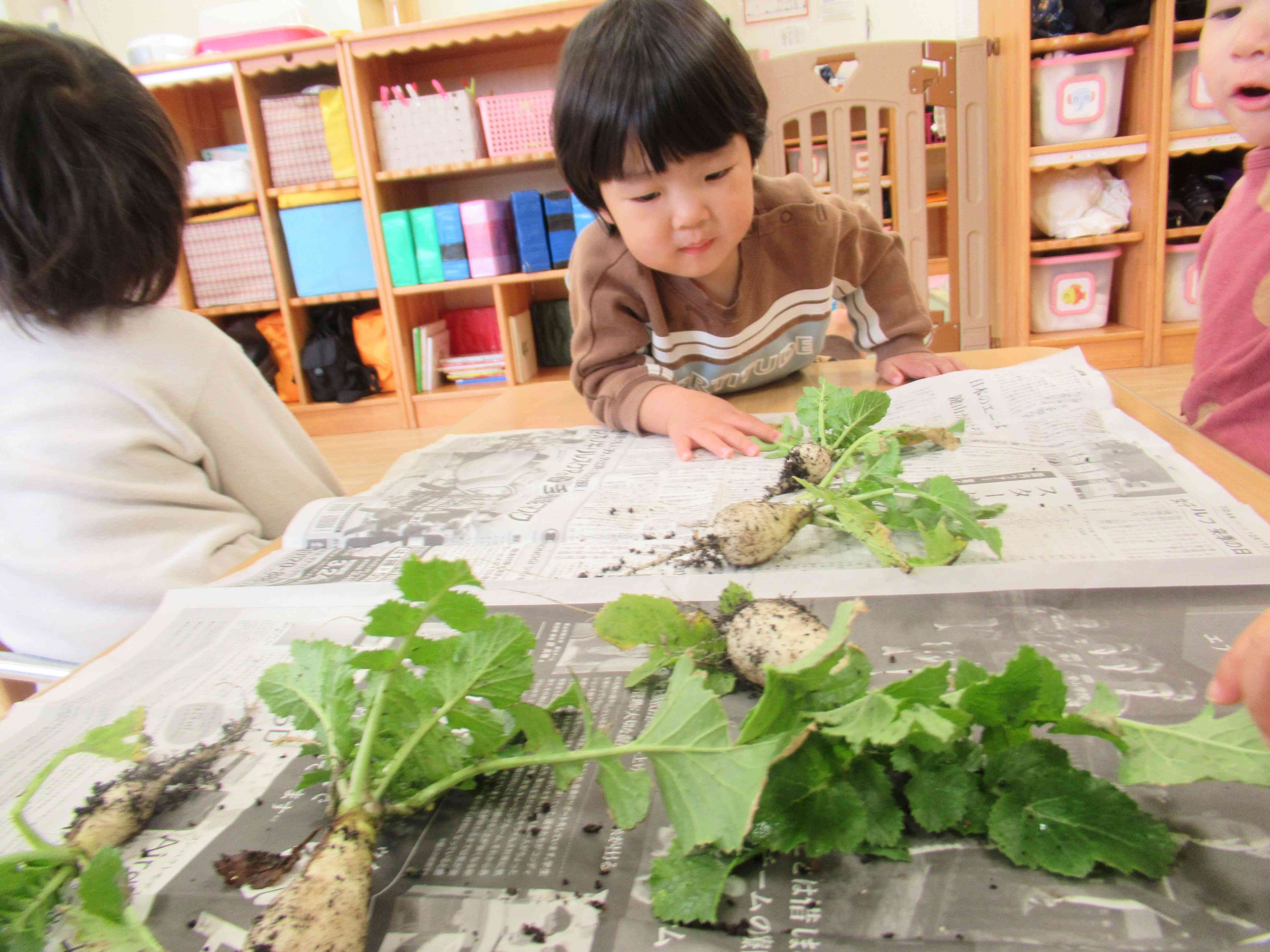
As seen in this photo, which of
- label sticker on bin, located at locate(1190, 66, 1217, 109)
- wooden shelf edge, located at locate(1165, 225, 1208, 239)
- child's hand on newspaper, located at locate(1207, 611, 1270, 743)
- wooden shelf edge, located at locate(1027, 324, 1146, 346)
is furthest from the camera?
wooden shelf edge, located at locate(1027, 324, 1146, 346)

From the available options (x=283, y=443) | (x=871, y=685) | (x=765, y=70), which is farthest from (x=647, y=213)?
(x=765, y=70)

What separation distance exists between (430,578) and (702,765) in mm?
150

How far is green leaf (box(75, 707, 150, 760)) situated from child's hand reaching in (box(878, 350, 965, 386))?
920mm

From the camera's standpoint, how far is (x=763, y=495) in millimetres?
708

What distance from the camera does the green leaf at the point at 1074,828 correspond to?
0.91 ft

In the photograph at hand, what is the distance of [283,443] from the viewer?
0.90 meters

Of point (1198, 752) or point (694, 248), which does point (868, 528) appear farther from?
point (694, 248)

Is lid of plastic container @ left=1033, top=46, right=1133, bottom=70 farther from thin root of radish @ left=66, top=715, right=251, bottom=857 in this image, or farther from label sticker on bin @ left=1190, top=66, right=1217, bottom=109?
thin root of radish @ left=66, top=715, right=251, bottom=857

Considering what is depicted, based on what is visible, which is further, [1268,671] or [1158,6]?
[1158,6]

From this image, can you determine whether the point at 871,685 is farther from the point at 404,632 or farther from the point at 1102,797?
the point at 404,632

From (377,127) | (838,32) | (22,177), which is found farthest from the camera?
(838,32)

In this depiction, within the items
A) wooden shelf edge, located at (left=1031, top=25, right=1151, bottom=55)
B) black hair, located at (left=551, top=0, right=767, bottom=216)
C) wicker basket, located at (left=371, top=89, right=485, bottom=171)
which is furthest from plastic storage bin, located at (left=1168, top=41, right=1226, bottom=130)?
wicker basket, located at (left=371, top=89, right=485, bottom=171)

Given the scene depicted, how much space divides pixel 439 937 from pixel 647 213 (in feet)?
2.54

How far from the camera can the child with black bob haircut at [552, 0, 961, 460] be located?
0.85m
